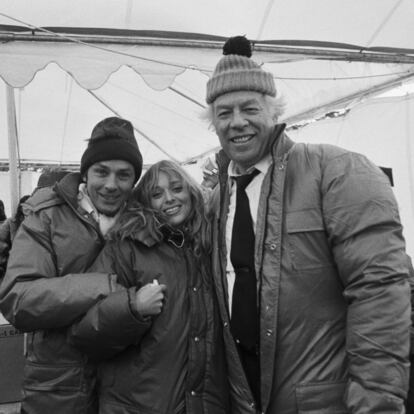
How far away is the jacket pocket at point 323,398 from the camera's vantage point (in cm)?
128

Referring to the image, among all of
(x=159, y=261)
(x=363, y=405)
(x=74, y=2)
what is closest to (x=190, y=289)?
(x=159, y=261)

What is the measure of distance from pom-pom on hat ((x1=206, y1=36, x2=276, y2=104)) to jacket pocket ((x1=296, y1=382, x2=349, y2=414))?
102cm

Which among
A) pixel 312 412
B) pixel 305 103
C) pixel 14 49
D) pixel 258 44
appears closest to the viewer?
pixel 312 412

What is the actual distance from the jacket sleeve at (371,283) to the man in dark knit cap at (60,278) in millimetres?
794

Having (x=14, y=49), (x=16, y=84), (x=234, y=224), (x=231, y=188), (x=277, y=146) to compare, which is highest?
(x=14, y=49)

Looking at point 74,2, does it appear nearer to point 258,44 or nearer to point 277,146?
point 258,44

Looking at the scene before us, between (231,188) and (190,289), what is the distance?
0.41 metres

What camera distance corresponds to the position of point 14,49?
229 centimetres

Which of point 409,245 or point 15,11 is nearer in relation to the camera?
point 15,11

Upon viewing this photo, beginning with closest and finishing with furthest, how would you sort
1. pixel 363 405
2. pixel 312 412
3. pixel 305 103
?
pixel 363 405 → pixel 312 412 → pixel 305 103

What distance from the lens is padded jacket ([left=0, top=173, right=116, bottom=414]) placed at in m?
1.47

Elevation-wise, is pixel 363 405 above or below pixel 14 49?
below

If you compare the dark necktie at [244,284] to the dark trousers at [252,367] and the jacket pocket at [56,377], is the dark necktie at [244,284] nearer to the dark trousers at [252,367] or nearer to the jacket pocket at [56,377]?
the dark trousers at [252,367]

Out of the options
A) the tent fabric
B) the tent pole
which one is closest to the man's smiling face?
the tent pole
